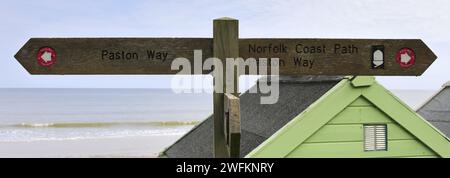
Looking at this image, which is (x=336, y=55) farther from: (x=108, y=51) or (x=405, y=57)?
(x=108, y=51)

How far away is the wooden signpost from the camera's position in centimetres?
265

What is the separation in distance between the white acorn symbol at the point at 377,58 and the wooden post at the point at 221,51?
0.98m

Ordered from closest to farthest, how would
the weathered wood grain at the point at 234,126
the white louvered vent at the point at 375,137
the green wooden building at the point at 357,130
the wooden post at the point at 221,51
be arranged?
1. the weathered wood grain at the point at 234,126
2. the wooden post at the point at 221,51
3. the green wooden building at the point at 357,130
4. the white louvered vent at the point at 375,137

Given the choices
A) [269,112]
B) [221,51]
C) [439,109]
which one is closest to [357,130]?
[269,112]

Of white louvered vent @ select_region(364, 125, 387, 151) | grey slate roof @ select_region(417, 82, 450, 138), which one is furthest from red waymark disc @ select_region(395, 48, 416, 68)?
grey slate roof @ select_region(417, 82, 450, 138)

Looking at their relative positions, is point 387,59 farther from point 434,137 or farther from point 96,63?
point 434,137

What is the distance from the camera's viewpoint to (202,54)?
2.71 meters

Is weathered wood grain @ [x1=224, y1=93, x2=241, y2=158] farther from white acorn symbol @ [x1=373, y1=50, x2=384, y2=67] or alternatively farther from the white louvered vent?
the white louvered vent

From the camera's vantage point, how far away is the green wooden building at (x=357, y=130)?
5383 millimetres

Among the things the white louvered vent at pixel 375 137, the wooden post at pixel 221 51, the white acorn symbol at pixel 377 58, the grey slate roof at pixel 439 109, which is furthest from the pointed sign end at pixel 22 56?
the grey slate roof at pixel 439 109

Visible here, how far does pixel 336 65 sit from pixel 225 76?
80 cm

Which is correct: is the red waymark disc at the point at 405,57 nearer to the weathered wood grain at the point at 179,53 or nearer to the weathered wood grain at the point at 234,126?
the weathered wood grain at the point at 179,53

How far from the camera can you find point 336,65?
2.82 metres

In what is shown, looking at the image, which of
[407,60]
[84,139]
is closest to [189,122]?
[84,139]
